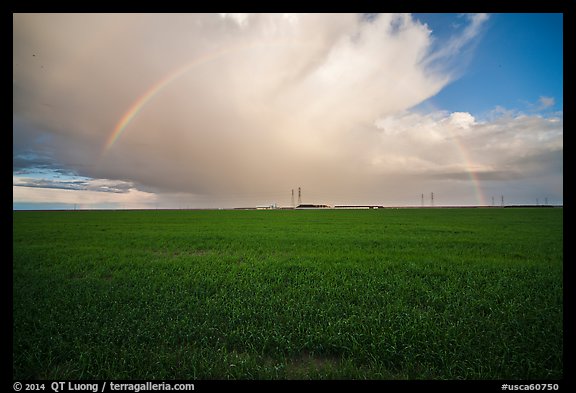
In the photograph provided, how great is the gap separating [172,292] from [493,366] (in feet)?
26.6

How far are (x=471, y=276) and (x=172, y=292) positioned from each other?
1078 cm

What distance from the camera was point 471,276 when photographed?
9719mm

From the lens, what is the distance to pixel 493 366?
14.6ft

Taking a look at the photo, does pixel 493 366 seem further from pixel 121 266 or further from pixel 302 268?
pixel 121 266

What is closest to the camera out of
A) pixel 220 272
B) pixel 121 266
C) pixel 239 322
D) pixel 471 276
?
pixel 239 322

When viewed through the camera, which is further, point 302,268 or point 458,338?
point 302,268

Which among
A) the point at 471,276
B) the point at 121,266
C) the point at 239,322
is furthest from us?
the point at 121,266

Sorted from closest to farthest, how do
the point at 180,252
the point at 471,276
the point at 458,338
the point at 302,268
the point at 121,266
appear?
the point at 458,338 → the point at 471,276 → the point at 302,268 → the point at 121,266 → the point at 180,252

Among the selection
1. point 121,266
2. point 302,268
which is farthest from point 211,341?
point 121,266
